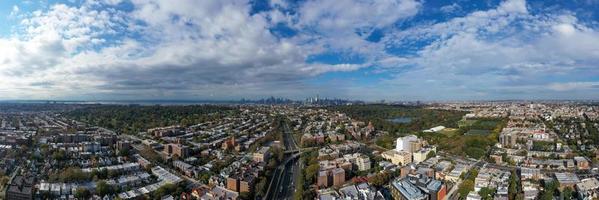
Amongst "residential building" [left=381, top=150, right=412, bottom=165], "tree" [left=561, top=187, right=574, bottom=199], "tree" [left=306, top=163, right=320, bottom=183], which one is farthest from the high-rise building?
"tree" [left=561, top=187, right=574, bottom=199]

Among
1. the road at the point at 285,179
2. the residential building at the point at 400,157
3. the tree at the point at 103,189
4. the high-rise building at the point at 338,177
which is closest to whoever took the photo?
the tree at the point at 103,189

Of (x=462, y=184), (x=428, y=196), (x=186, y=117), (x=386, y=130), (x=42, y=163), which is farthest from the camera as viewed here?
(x=186, y=117)

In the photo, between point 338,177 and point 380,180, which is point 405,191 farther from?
point 338,177

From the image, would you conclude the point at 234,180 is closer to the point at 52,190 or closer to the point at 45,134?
the point at 52,190

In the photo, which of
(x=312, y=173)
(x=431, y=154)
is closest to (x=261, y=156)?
(x=312, y=173)

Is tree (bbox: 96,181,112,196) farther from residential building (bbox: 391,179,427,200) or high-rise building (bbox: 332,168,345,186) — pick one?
residential building (bbox: 391,179,427,200)

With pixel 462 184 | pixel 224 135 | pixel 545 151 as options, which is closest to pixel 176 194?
pixel 462 184

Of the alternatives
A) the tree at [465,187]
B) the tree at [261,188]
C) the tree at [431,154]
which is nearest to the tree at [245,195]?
the tree at [261,188]

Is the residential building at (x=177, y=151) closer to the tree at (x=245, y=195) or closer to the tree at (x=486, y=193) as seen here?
the tree at (x=245, y=195)
